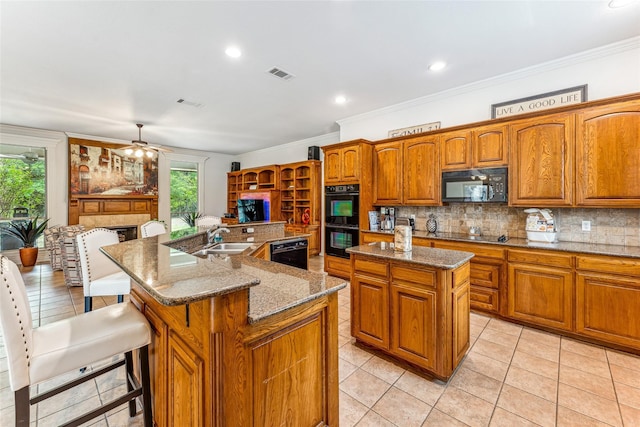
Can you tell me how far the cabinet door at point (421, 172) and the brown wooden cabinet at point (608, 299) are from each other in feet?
5.51

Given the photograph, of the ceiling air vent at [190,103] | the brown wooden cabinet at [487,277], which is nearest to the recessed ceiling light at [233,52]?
the ceiling air vent at [190,103]

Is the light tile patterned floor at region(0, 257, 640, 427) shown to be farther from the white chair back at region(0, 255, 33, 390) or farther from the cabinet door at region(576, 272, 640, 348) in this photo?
the white chair back at region(0, 255, 33, 390)

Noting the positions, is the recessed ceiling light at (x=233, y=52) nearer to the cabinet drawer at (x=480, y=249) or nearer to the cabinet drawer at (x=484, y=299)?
the cabinet drawer at (x=480, y=249)

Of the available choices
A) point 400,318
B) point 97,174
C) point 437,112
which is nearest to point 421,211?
point 437,112

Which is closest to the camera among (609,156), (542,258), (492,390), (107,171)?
(492,390)

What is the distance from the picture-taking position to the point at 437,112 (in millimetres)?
4020

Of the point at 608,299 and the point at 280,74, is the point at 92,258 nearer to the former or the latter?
the point at 280,74

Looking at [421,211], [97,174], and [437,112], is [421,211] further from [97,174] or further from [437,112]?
[97,174]

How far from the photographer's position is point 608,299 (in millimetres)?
2443

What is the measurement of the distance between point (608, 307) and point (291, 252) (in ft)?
10.5

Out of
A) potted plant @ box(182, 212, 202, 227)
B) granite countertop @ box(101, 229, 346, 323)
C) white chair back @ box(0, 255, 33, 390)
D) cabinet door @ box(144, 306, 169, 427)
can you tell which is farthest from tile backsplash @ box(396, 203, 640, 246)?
potted plant @ box(182, 212, 202, 227)

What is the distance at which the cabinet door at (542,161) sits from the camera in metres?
Result: 2.81

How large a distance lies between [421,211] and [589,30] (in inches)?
101

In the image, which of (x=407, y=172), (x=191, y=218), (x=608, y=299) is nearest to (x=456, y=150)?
(x=407, y=172)
